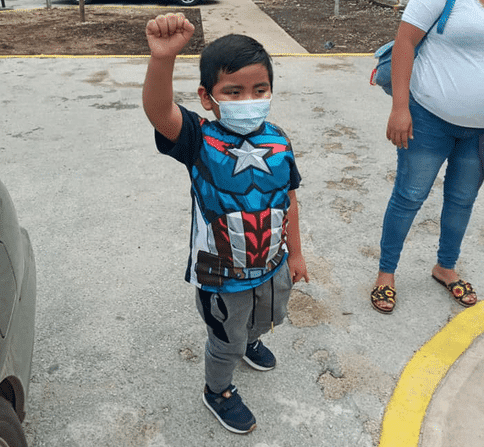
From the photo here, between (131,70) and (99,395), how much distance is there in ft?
18.5

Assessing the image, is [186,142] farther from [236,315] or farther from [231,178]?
[236,315]

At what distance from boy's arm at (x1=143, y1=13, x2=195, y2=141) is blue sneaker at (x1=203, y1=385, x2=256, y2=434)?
1.04 meters

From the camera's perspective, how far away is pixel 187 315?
2.68 m

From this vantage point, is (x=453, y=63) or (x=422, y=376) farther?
(x=422, y=376)

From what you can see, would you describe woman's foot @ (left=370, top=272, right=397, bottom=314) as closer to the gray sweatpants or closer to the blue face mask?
the gray sweatpants

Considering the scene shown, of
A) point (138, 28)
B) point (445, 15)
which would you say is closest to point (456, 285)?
point (445, 15)

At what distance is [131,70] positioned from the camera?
7074mm

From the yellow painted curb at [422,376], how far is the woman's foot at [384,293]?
0.27m

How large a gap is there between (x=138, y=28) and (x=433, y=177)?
9.17 metres

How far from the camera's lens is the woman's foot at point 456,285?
9.04ft

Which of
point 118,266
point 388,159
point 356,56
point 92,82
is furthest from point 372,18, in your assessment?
point 118,266

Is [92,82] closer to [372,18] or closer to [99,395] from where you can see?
[99,395]

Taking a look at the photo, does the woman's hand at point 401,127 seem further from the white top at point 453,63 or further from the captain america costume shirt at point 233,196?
the captain america costume shirt at point 233,196

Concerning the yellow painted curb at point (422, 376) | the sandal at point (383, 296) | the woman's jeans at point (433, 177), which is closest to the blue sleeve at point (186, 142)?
the woman's jeans at point (433, 177)
